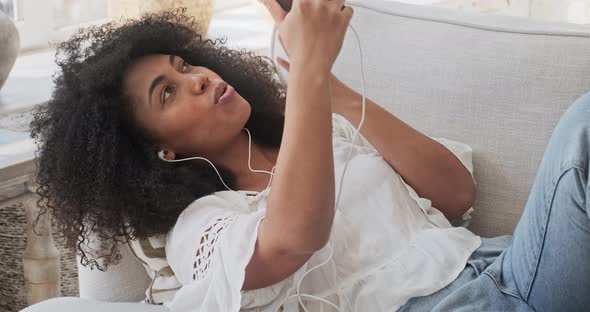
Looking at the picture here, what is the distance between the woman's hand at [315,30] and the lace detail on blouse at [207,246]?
275 millimetres

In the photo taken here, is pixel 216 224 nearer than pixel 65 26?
Yes

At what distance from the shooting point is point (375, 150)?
1.53 m

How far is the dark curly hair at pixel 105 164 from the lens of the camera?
132cm

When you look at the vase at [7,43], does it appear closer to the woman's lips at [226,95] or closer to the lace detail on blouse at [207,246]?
the woman's lips at [226,95]

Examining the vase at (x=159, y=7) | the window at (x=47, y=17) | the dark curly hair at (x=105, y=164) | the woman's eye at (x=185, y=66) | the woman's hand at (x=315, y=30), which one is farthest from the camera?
the window at (x=47, y=17)

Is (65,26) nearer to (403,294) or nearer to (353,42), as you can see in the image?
(353,42)

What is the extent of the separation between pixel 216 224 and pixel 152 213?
14 cm

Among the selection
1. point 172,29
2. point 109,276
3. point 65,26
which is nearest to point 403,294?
point 109,276

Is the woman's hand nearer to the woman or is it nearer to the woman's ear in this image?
the woman

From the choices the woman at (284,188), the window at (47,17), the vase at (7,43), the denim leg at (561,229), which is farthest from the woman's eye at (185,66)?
the window at (47,17)

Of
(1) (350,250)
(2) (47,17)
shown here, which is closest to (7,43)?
(2) (47,17)

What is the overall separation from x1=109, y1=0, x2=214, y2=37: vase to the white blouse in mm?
817

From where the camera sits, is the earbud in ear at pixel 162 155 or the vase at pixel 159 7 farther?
the vase at pixel 159 7

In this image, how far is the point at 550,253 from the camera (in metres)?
1.15
